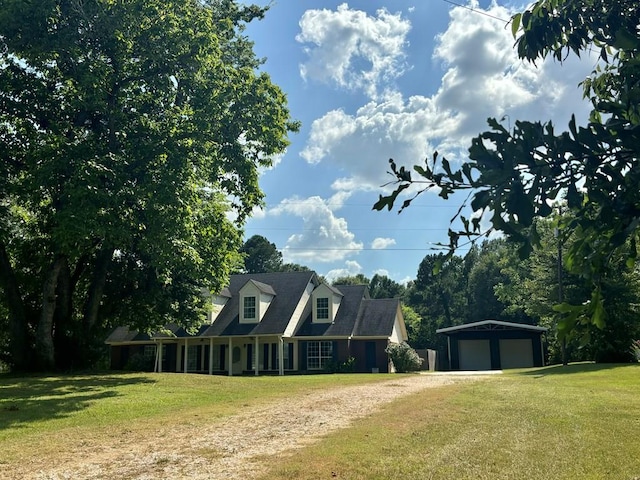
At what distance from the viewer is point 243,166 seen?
64.6 feet

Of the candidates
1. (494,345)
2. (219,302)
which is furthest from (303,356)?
(494,345)

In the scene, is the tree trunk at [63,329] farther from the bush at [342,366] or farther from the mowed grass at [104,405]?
the bush at [342,366]

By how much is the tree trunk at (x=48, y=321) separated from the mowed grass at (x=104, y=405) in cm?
161

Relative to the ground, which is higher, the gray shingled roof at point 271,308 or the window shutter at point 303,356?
the gray shingled roof at point 271,308

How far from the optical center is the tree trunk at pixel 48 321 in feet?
65.0

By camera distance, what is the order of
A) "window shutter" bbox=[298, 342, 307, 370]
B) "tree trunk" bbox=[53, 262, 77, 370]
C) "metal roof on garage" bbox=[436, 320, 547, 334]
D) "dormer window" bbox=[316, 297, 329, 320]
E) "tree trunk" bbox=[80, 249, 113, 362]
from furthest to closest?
"metal roof on garage" bbox=[436, 320, 547, 334] < "dormer window" bbox=[316, 297, 329, 320] < "window shutter" bbox=[298, 342, 307, 370] < "tree trunk" bbox=[80, 249, 113, 362] < "tree trunk" bbox=[53, 262, 77, 370]

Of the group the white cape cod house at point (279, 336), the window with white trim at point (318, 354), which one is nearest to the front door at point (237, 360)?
the white cape cod house at point (279, 336)

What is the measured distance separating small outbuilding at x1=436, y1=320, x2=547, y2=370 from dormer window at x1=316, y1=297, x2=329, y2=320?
29.8 feet

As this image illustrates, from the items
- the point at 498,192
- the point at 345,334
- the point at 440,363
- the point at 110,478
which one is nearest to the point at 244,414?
the point at 110,478

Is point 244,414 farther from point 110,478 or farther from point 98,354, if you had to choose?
point 98,354

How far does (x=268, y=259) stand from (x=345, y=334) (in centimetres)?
4670

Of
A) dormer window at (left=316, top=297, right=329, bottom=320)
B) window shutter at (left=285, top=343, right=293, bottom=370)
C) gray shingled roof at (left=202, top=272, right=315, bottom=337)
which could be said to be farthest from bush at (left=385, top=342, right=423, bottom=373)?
gray shingled roof at (left=202, top=272, right=315, bottom=337)

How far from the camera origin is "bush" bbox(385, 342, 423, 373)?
3195 cm

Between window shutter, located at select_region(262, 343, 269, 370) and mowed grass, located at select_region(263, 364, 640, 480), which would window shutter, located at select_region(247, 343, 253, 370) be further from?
mowed grass, located at select_region(263, 364, 640, 480)
